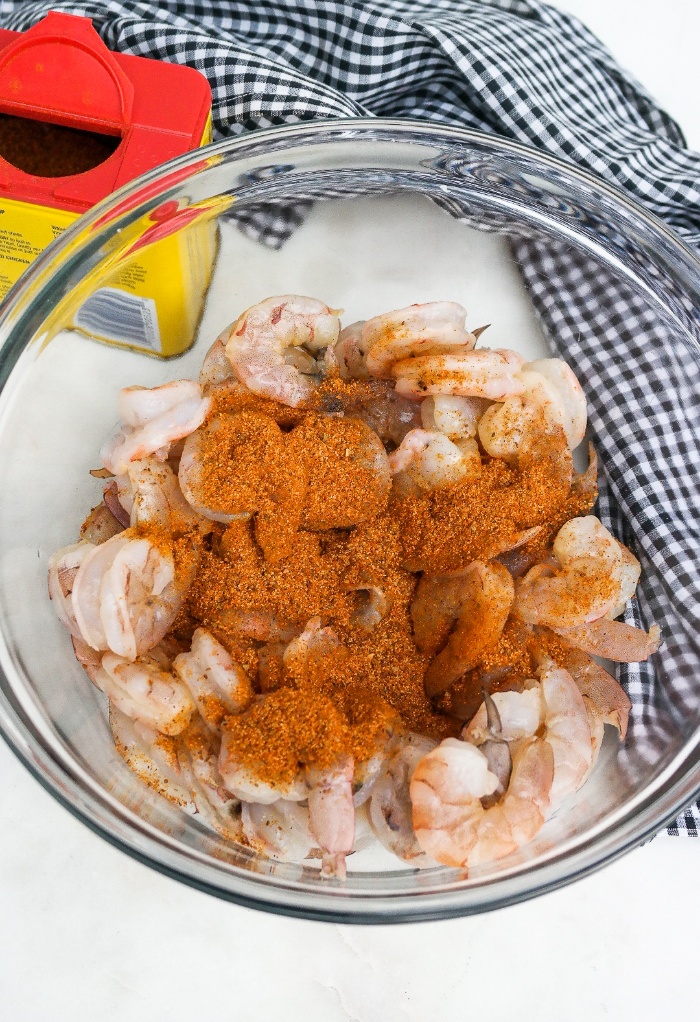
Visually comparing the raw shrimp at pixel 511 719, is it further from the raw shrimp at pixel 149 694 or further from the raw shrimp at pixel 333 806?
the raw shrimp at pixel 149 694

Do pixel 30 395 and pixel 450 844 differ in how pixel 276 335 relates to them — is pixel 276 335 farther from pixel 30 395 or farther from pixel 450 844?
pixel 450 844

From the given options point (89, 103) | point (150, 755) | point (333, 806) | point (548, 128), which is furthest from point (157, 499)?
point (548, 128)

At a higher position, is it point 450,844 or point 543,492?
point 543,492

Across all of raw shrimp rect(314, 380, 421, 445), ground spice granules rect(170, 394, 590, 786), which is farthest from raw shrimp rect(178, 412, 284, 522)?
raw shrimp rect(314, 380, 421, 445)

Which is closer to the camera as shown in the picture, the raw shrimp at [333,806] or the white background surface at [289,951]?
the raw shrimp at [333,806]

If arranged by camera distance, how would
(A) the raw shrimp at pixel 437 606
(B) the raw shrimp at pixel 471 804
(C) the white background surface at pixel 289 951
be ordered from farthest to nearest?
1. (C) the white background surface at pixel 289 951
2. (A) the raw shrimp at pixel 437 606
3. (B) the raw shrimp at pixel 471 804

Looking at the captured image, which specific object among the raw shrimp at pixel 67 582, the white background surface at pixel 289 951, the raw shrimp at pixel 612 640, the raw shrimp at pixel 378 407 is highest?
the raw shrimp at pixel 378 407

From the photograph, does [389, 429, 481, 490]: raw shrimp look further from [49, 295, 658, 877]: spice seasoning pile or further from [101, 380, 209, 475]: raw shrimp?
[101, 380, 209, 475]: raw shrimp

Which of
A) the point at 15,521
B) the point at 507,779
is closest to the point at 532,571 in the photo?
the point at 507,779

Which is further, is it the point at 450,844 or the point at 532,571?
the point at 532,571

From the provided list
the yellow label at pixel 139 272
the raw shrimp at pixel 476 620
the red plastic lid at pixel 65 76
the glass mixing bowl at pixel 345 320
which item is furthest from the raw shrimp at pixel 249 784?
the red plastic lid at pixel 65 76
